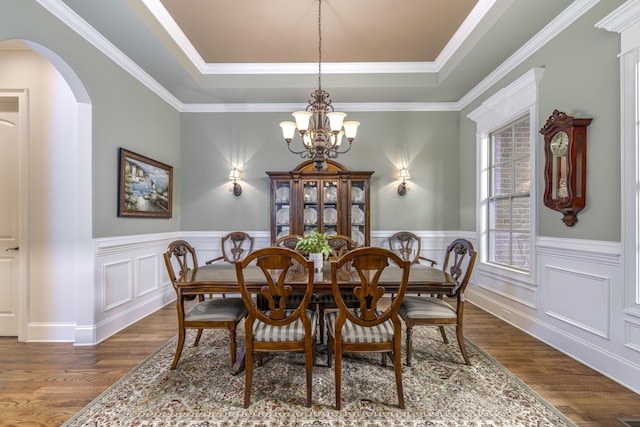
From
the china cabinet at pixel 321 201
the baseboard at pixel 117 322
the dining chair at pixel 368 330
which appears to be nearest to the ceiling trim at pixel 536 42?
the china cabinet at pixel 321 201

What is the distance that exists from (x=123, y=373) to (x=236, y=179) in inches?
113

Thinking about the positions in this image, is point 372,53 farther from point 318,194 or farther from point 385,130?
point 318,194

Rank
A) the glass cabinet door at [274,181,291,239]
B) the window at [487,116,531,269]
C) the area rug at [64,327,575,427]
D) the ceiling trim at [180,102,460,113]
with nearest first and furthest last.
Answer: the area rug at [64,327,575,427], the window at [487,116,531,269], the glass cabinet door at [274,181,291,239], the ceiling trim at [180,102,460,113]

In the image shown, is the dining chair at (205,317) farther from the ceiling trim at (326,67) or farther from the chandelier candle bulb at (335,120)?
the ceiling trim at (326,67)

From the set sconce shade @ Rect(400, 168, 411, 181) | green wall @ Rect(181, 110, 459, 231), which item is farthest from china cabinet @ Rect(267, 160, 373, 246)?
sconce shade @ Rect(400, 168, 411, 181)

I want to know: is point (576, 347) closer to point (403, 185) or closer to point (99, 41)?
point (403, 185)

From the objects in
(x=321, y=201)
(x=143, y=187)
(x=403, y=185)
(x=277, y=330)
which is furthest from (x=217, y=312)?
(x=403, y=185)

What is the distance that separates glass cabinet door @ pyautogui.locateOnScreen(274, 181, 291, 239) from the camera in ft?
14.1

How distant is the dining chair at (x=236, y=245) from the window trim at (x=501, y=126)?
10.6 ft

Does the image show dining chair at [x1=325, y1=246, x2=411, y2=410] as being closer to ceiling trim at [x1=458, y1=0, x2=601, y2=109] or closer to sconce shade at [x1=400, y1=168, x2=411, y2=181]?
ceiling trim at [x1=458, y1=0, x2=601, y2=109]

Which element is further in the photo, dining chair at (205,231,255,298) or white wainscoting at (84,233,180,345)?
dining chair at (205,231,255,298)

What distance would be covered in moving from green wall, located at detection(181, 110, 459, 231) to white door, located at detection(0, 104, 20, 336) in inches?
75.6

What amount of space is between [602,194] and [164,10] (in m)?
4.15

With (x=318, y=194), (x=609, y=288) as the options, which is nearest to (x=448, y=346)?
(x=609, y=288)
